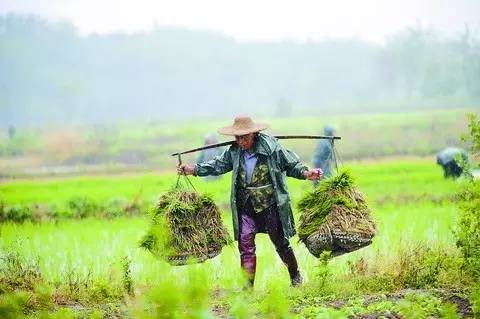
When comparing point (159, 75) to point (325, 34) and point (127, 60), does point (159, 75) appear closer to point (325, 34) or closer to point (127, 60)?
point (127, 60)

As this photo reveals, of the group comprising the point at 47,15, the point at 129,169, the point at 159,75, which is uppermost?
the point at 47,15

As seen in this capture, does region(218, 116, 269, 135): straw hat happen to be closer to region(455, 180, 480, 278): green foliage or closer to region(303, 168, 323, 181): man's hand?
region(303, 168, 323, 181): man's hand

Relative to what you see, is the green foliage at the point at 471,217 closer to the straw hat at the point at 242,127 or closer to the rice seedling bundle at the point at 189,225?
the straw hat at the point at 242,127

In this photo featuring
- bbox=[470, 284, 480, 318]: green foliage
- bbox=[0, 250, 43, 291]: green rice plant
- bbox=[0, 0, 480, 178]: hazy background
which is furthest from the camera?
bbox=[0, 0, 480, 178]: hazy background

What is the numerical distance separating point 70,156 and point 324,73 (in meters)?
42.5

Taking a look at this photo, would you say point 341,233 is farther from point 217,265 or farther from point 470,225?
point 217,265

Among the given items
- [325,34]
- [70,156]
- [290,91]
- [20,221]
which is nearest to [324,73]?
[290,91]

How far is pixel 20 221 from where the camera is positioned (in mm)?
12578

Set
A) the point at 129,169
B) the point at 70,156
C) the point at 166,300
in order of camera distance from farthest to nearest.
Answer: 1. the point at 70,156
2. the point at 129,169
3. the point at 166,300

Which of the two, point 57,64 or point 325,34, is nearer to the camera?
point 57,64

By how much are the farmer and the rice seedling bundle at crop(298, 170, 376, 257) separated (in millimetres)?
177

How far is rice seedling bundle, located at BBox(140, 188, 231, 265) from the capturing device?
20.9ft

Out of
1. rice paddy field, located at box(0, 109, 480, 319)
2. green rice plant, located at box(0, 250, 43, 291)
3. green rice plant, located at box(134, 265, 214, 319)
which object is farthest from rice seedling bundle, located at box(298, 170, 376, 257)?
green rice plant, located at box(134, 265, 214, 319)

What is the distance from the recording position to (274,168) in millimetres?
6566
